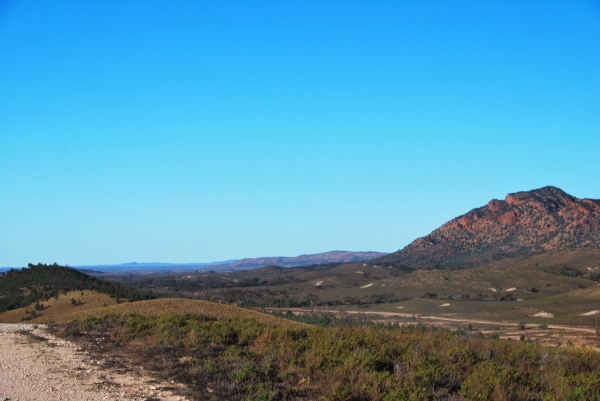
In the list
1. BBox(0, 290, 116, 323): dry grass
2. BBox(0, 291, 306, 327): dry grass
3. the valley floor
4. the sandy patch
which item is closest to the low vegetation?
BBox(0, 291, 306, 327): dry grass

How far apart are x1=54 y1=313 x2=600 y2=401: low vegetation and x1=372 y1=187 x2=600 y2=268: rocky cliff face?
3557 inches

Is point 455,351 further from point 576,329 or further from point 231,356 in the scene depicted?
point 576,329

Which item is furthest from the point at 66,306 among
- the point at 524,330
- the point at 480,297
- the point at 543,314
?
the point at 480,297

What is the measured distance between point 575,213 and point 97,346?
113 m

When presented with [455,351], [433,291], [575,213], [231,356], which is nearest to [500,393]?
[455,351]

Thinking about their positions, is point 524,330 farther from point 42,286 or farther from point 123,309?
point 42,286

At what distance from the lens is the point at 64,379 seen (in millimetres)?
9875

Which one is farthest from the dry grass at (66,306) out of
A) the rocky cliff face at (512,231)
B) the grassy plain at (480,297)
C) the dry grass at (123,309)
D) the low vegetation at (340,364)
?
the rocky cliff face at (512,231)

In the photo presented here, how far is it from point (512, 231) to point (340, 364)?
4573 inches

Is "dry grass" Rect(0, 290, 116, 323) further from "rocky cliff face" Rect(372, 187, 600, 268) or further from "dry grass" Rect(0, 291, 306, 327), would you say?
"rocky cliff face" Rect(372, 187, 600, 268)

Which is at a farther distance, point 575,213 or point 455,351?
point 575,213

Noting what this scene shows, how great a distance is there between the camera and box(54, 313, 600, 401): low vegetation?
9.06 metres

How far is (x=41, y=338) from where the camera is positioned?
15047 mm

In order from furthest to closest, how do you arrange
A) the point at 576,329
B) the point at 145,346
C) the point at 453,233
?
the point at 453,233
the point at 576,329
the point at 145,346
